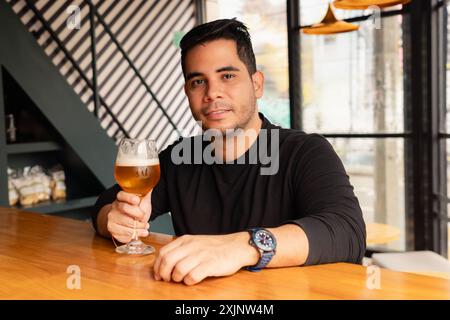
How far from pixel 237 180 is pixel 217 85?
1.06 ft

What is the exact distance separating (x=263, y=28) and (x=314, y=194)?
5030 millimetres

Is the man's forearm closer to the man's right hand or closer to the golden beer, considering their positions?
the man's right hand

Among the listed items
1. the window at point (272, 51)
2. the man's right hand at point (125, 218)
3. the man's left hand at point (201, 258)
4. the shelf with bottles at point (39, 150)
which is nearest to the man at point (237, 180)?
the man's right hand at point (125, 218)

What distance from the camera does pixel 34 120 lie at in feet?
12.4

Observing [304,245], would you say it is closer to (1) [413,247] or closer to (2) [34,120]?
(2) [34,120]

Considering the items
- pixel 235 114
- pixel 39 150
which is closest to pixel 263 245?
pixel 235 114

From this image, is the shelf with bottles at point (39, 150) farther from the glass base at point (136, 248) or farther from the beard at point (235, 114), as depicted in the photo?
the glass base at point (136, 248)

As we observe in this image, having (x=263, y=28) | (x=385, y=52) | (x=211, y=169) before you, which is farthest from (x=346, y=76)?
(x=211, y=169)

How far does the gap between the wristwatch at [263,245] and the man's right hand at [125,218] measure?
1.17ft

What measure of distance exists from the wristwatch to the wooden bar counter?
2 cm

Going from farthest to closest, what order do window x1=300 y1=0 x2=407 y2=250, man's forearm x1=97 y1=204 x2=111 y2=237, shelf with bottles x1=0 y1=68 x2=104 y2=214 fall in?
window x1=300 y1=0 x2=407 y2=250, shelf with bottles x1=0 y1=68 x2=104 y2=214, man's forearm x1=97 y1=204 x2=111 y2=237

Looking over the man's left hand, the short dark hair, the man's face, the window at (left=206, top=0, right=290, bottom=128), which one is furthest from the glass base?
the window at (left=206, top=0, right=290, bottom=128)

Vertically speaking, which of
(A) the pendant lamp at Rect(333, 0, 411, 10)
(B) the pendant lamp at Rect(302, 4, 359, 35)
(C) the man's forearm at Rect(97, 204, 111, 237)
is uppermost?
(B) the pendant lamp at Rect(302, 4, 359, 35)

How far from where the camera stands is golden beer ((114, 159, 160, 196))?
1.22 m
